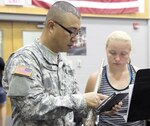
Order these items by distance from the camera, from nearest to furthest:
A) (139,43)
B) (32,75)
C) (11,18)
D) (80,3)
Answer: (32,75) → (11,18) → (80,3) → (139,43)

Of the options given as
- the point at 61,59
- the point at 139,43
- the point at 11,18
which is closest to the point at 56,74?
the point at 61,59

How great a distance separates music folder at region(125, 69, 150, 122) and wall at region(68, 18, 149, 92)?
2.83 meters

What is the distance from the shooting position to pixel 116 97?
1581 mm

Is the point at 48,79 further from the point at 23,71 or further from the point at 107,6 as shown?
the point at 107,6

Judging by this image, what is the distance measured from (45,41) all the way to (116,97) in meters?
0.45

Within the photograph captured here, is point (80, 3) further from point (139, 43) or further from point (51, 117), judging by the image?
point (51, 117)

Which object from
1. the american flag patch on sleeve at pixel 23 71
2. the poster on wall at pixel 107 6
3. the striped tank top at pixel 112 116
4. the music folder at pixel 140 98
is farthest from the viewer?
the poster on wall at pixel 107 6

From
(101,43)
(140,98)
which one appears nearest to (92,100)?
(140,98)

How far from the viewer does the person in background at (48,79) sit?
1.36 metres

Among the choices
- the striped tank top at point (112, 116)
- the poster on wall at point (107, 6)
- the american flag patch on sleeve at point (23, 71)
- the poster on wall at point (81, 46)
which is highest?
the poster on wall at point (107, 6)

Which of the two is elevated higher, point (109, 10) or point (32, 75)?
point (109, 10)

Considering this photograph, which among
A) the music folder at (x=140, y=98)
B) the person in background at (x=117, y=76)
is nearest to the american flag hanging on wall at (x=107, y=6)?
the person in background at (x=117, y=76)

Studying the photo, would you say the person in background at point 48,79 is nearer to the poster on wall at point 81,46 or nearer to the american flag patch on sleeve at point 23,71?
the american flag patch on sleeve at point 23,71

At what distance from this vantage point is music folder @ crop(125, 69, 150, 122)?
1622 millimetres
